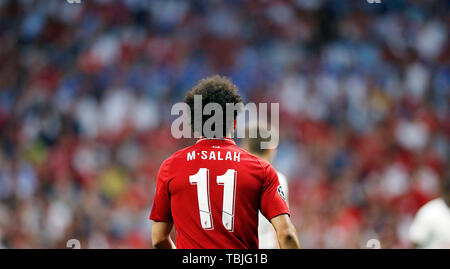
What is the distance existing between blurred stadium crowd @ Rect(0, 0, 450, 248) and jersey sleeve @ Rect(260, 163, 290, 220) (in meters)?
3.56

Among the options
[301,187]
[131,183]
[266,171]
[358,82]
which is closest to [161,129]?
[131,183]

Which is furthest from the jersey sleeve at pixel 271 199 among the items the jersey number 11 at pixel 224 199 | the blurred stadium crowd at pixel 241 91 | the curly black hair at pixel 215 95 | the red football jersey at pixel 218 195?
the blurred stadium crowd at pixel 241 91

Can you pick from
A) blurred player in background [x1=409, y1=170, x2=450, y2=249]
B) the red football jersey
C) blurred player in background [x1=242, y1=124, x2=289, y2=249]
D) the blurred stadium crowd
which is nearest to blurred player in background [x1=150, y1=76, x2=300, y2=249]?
the red football jersey

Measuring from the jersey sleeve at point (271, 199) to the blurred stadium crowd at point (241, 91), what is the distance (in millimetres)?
3563

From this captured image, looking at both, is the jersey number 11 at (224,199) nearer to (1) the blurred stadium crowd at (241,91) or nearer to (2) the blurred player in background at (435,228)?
(2) the blurred player in background at (435,228)

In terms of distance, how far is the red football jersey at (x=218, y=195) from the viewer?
207 centimetres

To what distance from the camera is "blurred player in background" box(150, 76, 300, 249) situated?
6.81ft

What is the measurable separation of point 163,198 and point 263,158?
998 mm

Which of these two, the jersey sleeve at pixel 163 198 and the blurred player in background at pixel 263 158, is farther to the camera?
the blurred player in background at pixel 263 158

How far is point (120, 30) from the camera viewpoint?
6.93 meters

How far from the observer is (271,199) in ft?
6.95

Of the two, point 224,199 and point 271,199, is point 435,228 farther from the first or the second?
point 224,199

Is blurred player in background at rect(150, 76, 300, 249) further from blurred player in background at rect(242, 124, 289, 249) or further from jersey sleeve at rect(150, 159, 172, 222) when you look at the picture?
blurred player in background at rect(242, 124, 289, 249)
